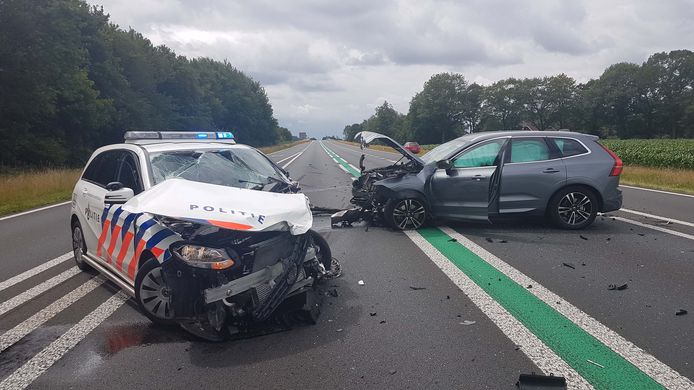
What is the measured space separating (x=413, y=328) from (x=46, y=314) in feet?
12.0

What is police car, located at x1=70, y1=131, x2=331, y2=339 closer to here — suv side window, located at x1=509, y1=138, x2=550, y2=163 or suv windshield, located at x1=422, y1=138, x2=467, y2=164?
suv windshield, located at x1=422, y1=138, x2=467, y2=164

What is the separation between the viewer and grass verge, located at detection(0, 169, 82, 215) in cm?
1457

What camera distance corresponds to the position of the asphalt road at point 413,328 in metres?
3.68

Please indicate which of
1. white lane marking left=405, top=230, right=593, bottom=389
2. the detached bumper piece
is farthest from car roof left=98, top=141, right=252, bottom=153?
white lane marking left=405, top=230, right=593, bottom=389

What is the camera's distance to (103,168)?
20.6 ft

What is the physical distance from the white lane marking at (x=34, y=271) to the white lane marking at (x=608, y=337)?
6.05m

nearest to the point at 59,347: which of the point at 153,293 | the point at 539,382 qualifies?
the point at 153,293

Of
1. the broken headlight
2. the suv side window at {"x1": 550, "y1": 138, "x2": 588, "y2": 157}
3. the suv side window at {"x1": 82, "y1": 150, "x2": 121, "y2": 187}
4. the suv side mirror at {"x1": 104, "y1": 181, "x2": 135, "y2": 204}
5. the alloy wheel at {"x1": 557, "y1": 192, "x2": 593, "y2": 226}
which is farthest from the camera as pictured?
the suv side window at {"x1": 550, "y1": 138, "x2": 588, "y2": 157}

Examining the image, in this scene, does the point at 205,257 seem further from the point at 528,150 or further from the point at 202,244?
the point at 528,150

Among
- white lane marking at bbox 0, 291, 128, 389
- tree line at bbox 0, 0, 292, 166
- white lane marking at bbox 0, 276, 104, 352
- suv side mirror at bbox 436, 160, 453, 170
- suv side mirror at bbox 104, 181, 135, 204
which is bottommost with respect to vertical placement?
white lane marking at bbox 0, 276, 104, 352

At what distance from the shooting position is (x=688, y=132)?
76.8 m

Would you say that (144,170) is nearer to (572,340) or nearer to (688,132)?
(572,340)

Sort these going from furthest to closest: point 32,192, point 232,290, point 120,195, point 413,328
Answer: point 32,192 < point 120,195 < point 413,328 < point 232,290

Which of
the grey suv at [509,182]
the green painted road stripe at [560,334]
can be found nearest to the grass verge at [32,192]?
the grey suv at [509,182]
